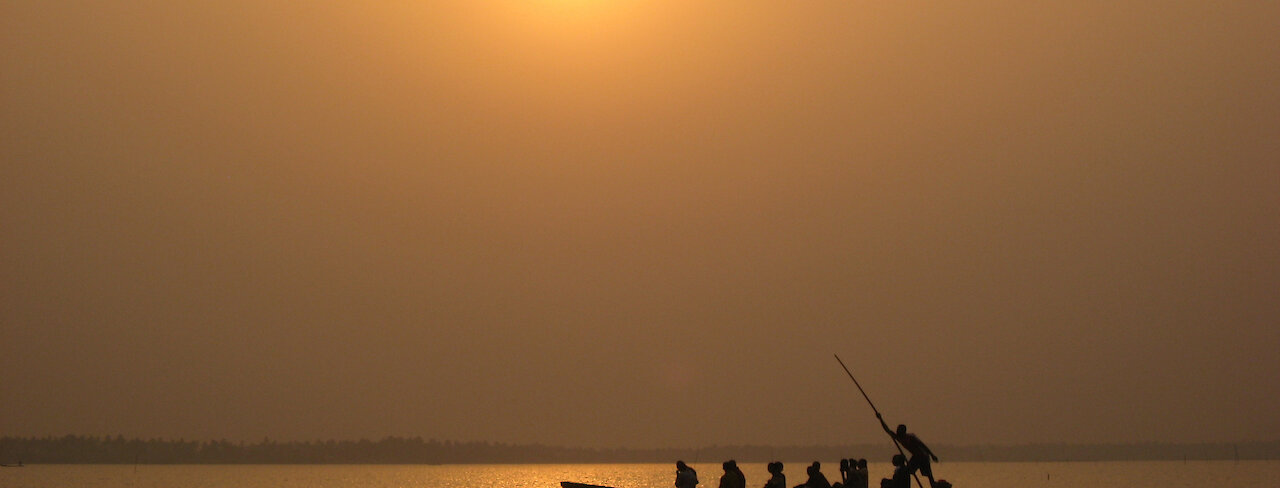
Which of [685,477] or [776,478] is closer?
[776,478]

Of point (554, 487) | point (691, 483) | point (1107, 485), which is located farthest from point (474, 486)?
point (691, 483)

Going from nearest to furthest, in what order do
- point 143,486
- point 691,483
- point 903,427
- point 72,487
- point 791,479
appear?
point 903,427, point 691,483, point 72,487, point 143,486, point 791,479

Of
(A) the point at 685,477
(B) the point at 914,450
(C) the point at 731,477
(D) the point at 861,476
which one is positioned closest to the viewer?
(B) the point at 914,450

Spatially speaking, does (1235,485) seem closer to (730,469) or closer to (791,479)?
(791,479)

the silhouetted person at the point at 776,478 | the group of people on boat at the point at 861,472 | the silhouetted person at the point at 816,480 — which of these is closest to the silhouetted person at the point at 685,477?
the group of people on boat at the point at 861,472

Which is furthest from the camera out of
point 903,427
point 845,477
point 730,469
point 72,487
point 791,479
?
point 791,479

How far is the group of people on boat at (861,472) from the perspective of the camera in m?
23.1

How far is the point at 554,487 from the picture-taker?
153750 mm

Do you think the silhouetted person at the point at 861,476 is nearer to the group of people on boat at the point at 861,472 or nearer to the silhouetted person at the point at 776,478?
the group of people on boat at the point at 861,472

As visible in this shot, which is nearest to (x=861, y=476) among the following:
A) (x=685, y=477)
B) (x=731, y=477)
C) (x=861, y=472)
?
(x=861, y=472)

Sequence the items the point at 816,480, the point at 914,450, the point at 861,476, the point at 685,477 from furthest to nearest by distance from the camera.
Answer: the point at 685,477 → the point at 861,476 → the point at 816,480 → the point at 914,450

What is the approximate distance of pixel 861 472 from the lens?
26750mm

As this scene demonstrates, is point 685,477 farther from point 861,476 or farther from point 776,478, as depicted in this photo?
point 861,476

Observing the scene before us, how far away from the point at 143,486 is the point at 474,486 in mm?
38342
